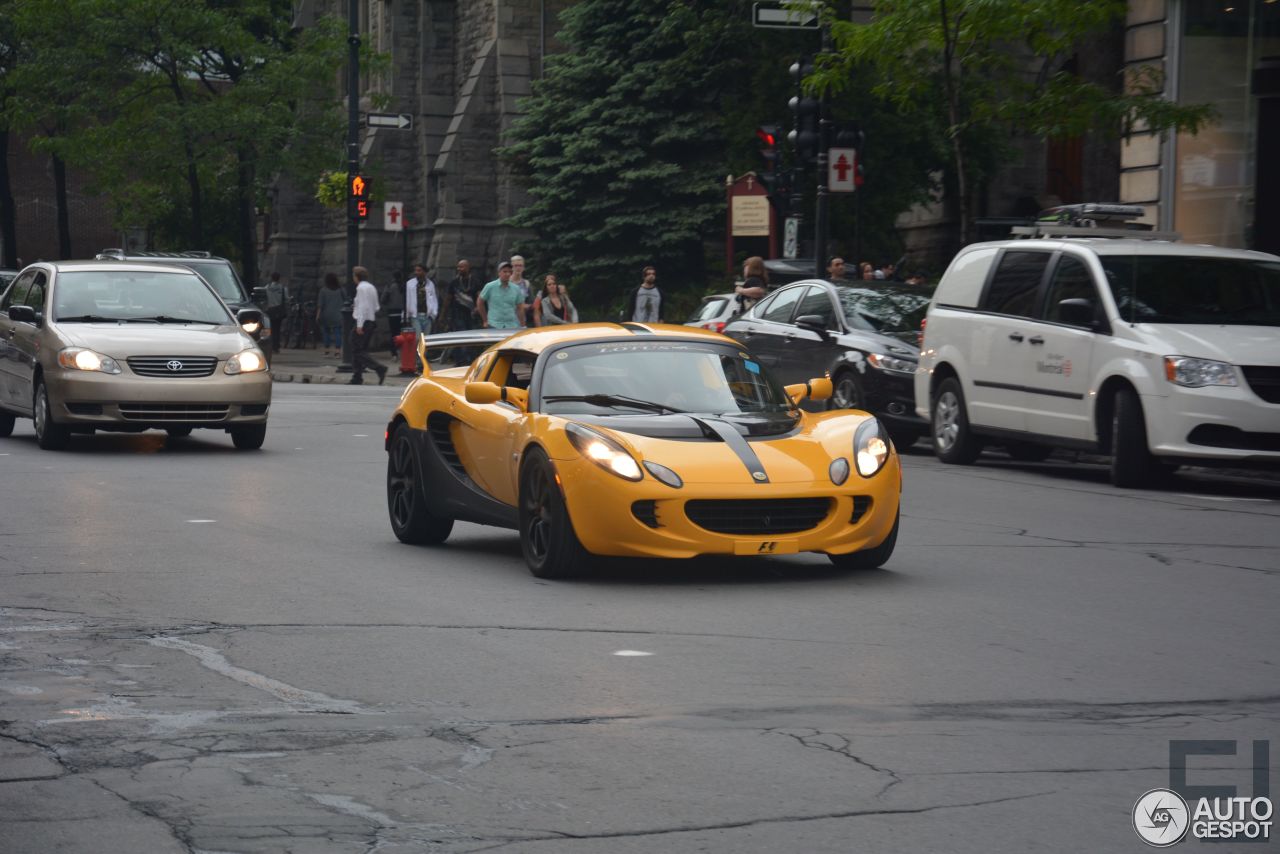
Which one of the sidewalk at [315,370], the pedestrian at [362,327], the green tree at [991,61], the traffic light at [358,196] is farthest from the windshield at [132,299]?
the traffic light at [358,196]

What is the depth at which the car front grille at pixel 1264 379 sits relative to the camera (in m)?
14.4

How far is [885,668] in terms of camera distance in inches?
290

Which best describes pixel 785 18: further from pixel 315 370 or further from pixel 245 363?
pixel 315 370

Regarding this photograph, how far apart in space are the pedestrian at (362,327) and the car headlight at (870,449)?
23.2 meters

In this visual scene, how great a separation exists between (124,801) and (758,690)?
7.91 ft

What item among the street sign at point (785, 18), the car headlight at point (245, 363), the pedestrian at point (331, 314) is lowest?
the pedestrian at point (331, 314)

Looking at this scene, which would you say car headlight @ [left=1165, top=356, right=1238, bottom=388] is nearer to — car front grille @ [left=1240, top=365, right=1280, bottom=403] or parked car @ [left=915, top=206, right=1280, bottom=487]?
parked car @ [left=915, top=206, right=1280, bottom=487]

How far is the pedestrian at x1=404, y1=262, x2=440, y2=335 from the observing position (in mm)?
37625

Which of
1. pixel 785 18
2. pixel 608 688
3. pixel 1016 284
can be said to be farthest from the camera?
pixel 785 18

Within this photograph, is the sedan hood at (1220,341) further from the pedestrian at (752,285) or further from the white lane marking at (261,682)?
the white lane marking at (261,682)

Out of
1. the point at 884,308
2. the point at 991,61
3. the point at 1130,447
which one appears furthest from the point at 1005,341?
the point at 991,61

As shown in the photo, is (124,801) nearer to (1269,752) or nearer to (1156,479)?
(1269,752)

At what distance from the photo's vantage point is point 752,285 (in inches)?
945

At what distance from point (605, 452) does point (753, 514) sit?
2.53 ft
